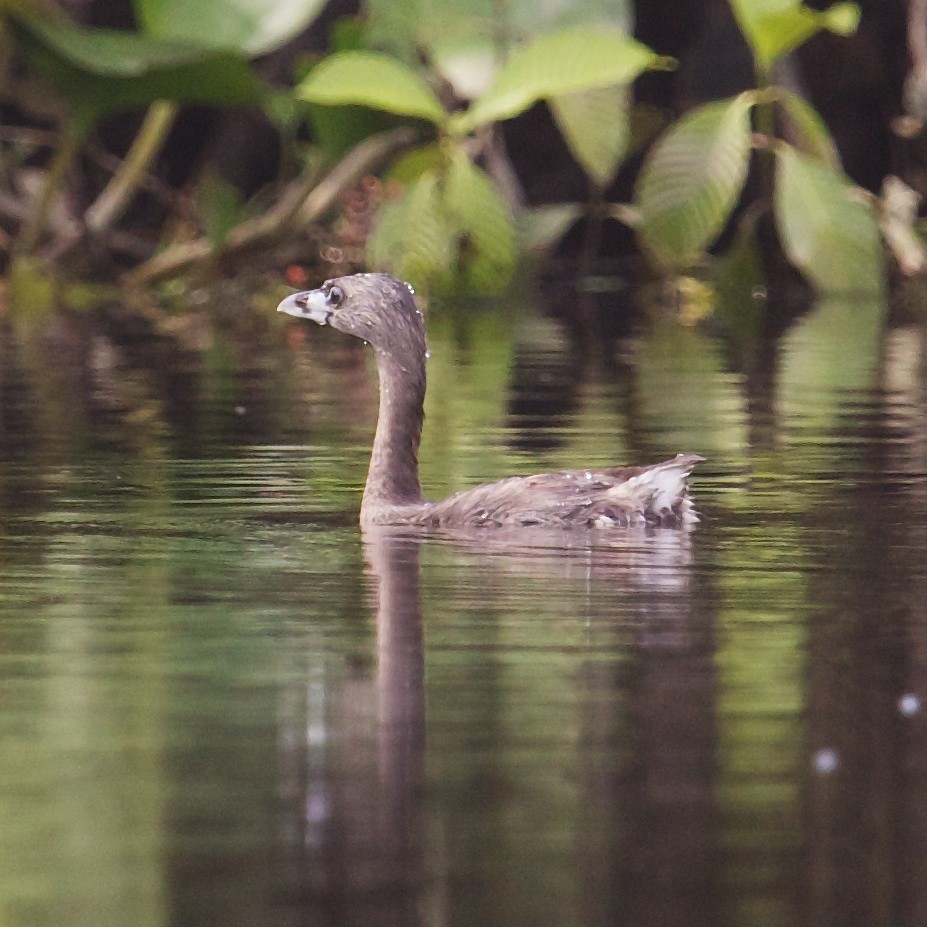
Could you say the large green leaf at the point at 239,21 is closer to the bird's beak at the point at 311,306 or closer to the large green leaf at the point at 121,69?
the large green leaf at the point at 121,69

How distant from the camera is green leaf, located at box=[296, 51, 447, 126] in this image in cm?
1566

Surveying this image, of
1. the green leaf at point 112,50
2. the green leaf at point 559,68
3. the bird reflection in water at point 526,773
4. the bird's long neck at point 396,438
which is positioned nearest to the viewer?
the bird reflection in water at point 526,773

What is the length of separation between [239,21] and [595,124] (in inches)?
87.2

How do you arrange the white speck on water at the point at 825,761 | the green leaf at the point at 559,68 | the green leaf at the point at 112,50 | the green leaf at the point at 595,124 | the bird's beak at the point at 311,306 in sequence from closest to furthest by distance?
the white speck on water at the point at 825,761
the bird's beak at the point at 311,306
the green leaf at the point at 559,68
the green leaf at the point at 112,50
the green leaf at the point at 595,124

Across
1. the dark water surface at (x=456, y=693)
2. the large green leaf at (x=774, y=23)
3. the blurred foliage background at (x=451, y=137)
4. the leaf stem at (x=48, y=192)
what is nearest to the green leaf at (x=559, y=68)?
the blurred foliage background at (x=451, y=137)

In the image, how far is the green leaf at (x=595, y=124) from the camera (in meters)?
17.2

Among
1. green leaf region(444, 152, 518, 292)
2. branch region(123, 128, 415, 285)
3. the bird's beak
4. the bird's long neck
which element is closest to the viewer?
the bird's long neck

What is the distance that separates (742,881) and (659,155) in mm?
13416

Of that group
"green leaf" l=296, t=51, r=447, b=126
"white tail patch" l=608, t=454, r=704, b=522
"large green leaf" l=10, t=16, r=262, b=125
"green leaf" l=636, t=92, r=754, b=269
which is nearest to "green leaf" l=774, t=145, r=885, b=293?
"green leaf" l=636, t=92, r=754, b=269

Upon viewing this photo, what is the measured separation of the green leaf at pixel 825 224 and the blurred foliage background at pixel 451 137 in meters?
0.02

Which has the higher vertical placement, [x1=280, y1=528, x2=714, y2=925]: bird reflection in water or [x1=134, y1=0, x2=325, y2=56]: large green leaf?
[x1=134, y1=0, x2=325, y2=56]: large green leaf

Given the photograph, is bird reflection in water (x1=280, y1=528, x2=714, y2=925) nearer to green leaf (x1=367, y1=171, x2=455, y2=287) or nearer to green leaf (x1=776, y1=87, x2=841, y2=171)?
green leaf (x1=367, y1=171, x2=455, y2=287)

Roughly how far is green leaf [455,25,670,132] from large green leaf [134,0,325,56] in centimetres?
114

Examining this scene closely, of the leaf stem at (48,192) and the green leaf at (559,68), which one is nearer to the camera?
the green leaf at (559,68)
